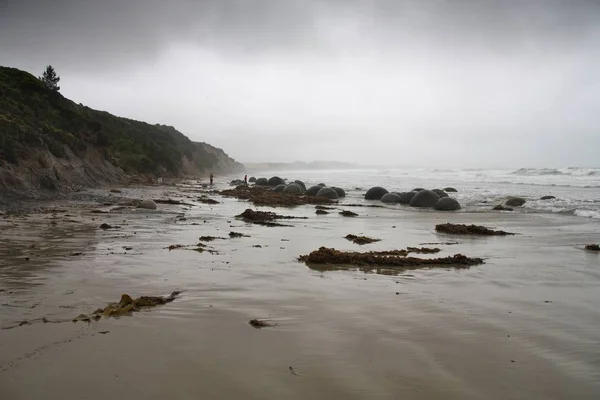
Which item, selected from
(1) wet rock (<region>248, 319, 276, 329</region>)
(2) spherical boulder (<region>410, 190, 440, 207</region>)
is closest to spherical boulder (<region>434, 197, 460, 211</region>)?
(2) spherical boulder (<region>410, 190, 440, 207</region>)

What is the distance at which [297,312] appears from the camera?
4.39 meters

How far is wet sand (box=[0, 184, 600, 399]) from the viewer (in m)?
2.82

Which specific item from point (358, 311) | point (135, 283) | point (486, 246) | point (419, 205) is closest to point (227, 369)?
point (358, 311)

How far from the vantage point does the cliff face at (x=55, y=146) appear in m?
15.2

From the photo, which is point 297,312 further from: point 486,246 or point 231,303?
point 486,246

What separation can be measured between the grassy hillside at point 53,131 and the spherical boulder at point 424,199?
709 inches

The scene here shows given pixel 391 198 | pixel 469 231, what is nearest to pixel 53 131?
pixel 391 198

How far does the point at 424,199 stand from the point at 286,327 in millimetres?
19008

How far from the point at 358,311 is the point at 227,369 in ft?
6.16

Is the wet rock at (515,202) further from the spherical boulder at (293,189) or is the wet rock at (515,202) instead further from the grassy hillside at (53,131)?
the grassy hillside at (53,131)

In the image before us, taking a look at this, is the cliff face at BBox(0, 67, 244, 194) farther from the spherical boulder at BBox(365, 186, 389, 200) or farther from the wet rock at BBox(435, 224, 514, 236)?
the spherical boulder at BBox(365, 186, 389, 200)

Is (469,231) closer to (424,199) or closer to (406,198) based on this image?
(424,199)

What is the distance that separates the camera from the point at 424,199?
21.6 m

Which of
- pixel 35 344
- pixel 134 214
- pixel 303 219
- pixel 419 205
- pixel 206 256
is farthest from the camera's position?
pixel 419 205
